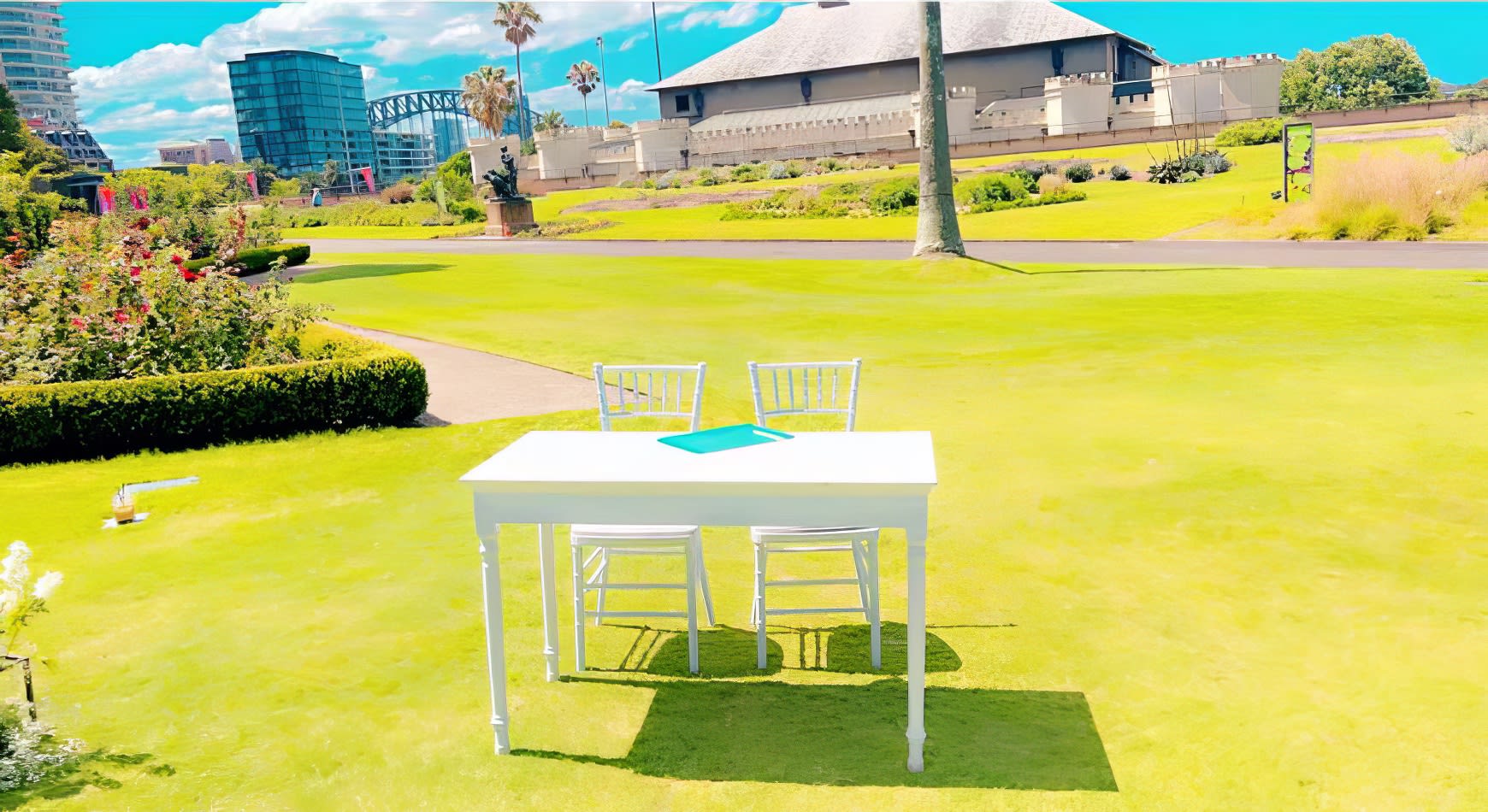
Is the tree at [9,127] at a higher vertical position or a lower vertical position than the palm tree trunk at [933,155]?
higher

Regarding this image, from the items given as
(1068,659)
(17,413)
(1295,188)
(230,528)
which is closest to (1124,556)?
(1068,659)

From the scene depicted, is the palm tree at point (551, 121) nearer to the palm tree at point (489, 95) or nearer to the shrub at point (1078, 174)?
the palm tree at point (489, 95)

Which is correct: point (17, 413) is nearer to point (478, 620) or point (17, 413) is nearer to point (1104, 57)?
point (478, 620)

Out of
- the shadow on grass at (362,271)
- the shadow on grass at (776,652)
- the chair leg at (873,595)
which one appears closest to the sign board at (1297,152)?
the shadow on grass at (362,271)

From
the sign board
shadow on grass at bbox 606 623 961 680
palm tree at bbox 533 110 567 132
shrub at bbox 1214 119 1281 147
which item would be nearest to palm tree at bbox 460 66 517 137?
palm tree at bbox 533 110 567 132

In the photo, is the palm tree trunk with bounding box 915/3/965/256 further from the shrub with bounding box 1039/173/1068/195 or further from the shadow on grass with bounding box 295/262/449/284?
the shrub with bounding box 1039/173/1068/195

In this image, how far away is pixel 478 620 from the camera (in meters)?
5.78

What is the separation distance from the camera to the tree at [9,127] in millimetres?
41469

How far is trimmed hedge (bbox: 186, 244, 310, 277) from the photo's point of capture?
2991cm

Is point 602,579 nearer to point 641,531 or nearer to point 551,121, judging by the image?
point 641,531

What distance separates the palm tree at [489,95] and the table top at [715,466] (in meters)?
97.2

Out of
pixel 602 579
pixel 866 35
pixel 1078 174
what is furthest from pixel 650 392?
pixel 866 35

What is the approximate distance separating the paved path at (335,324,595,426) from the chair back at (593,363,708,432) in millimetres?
479

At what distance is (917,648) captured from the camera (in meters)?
4.04
